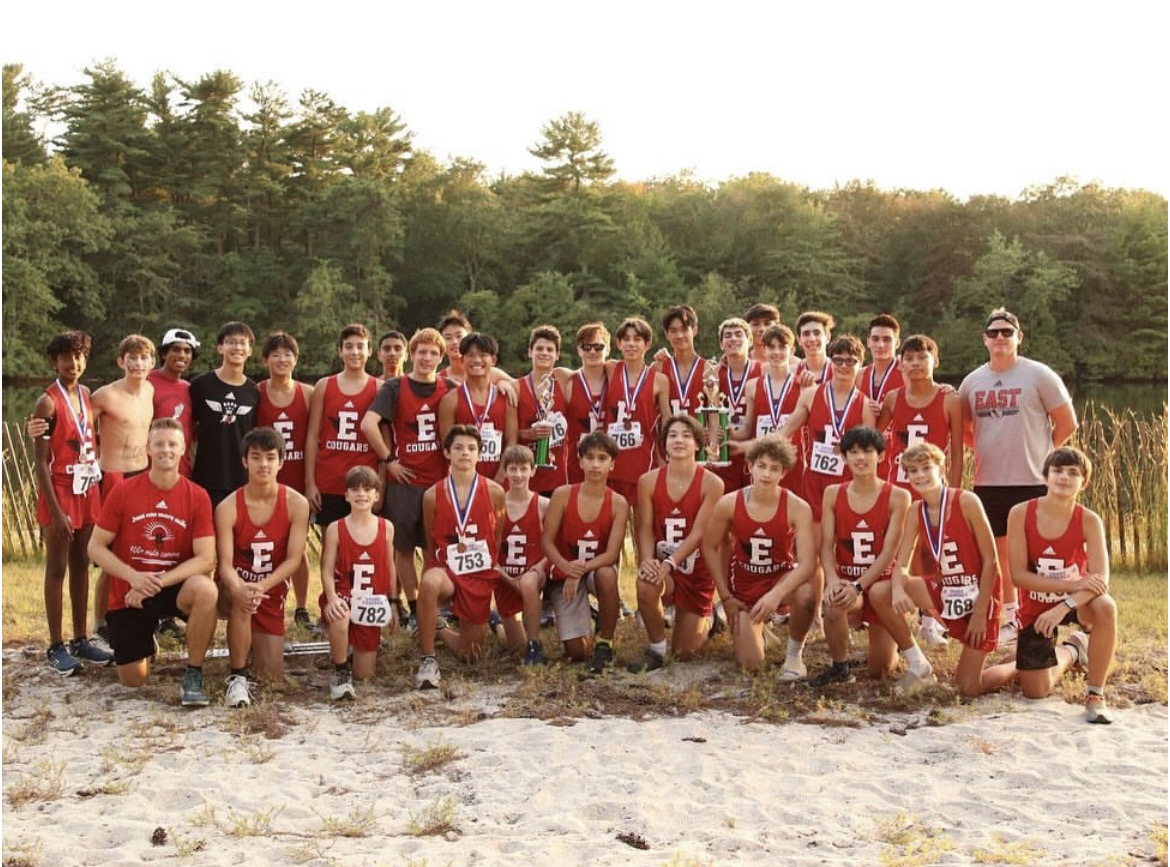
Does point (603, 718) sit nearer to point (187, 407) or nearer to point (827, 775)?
point (827, 775)

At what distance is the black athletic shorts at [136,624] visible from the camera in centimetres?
611

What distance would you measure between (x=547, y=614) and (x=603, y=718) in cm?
189

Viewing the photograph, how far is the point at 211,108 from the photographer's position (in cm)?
5025

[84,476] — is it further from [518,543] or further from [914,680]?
[914,680]

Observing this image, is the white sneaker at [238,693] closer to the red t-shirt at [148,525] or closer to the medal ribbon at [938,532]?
the red t-shirt at [148,525]

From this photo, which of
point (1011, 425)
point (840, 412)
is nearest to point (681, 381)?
point (840, 412)

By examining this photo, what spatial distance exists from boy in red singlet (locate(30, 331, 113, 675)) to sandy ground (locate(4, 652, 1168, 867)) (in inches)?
26.8

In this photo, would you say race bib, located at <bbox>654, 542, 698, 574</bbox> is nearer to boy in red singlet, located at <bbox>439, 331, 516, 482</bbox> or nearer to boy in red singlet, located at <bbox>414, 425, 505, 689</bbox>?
boy in red singlet, located at <bbox>414, 425, 505, 689</bbox>

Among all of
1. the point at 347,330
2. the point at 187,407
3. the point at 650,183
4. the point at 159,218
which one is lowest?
the point at 187,407

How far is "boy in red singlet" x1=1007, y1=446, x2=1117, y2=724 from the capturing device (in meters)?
5.70

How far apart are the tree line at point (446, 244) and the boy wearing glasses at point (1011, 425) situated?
130 ft

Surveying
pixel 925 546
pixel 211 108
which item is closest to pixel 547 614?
pixel 925 546

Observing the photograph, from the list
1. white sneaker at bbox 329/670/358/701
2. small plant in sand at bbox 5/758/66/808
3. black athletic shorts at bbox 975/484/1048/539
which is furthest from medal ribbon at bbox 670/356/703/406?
small plant in sand at bbox 5/758/66/808

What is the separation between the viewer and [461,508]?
21.9ft
